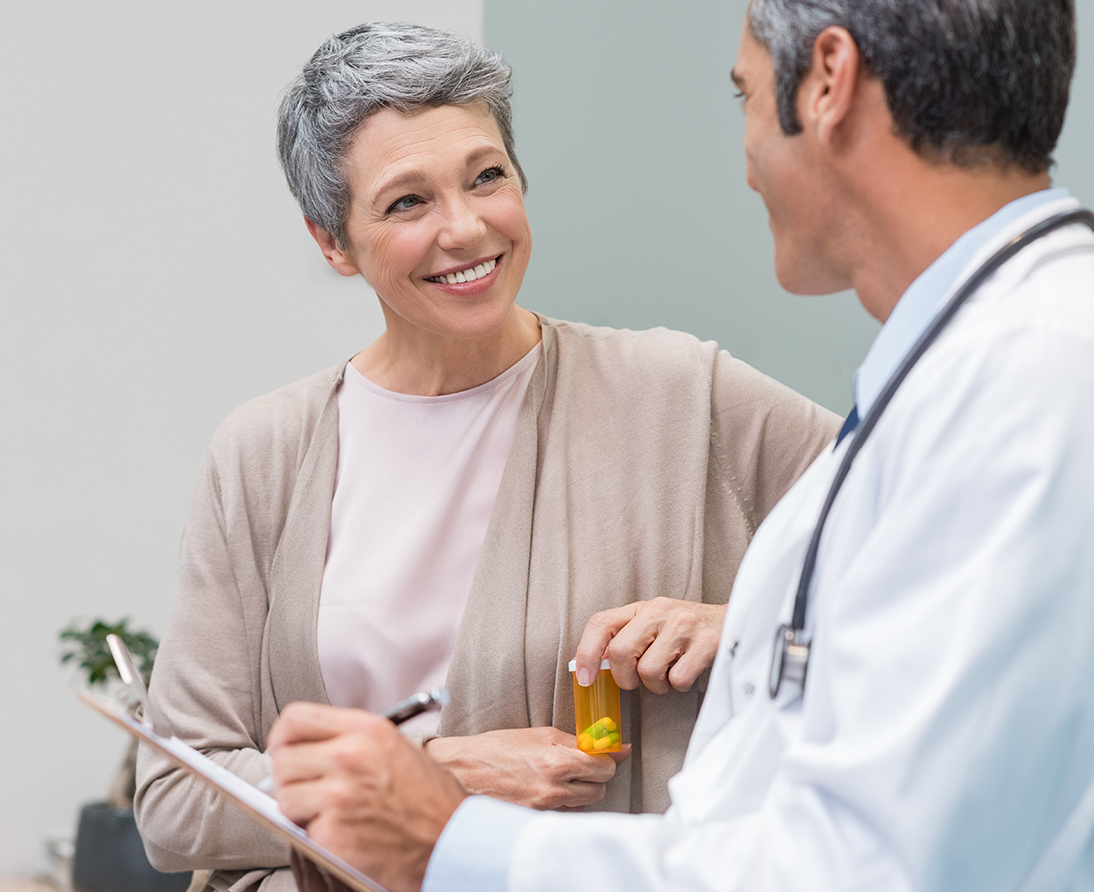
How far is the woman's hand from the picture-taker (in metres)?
1.54

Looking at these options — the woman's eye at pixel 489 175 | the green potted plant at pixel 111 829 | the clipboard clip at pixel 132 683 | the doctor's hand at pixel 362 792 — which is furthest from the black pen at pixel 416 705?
the green potted plant at pixel 111 829

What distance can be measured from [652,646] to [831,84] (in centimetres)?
82

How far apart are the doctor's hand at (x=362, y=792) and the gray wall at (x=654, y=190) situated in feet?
4.97

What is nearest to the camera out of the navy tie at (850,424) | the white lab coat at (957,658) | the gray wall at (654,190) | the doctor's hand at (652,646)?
the white lab coat at (957,658)

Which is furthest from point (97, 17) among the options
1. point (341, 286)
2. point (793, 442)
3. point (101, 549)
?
point (793, 442)

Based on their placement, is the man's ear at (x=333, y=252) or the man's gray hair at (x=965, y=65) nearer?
the man's gray hair at (x=965, y=65)

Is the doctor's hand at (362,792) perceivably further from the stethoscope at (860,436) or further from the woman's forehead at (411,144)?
the woman's forehead at (411,144)

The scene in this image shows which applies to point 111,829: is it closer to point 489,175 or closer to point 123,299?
point 123,299

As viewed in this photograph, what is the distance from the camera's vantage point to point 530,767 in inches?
60.9

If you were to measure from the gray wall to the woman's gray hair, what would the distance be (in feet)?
2.53

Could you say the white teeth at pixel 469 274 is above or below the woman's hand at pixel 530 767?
above

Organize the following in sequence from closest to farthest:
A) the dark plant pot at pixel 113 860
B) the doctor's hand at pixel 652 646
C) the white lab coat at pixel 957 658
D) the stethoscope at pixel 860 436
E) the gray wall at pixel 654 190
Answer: the white lab coat at pixel 957 658 < the stethoscope at pixel 860 436 < the doctor's hand at pixel 652 646 < the gray wall at pixel 654 190 < the dark plant pot at pixel 113 860

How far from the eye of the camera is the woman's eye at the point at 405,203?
169cm

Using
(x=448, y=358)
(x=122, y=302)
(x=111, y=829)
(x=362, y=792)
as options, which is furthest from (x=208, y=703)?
(x=122, y=302)
